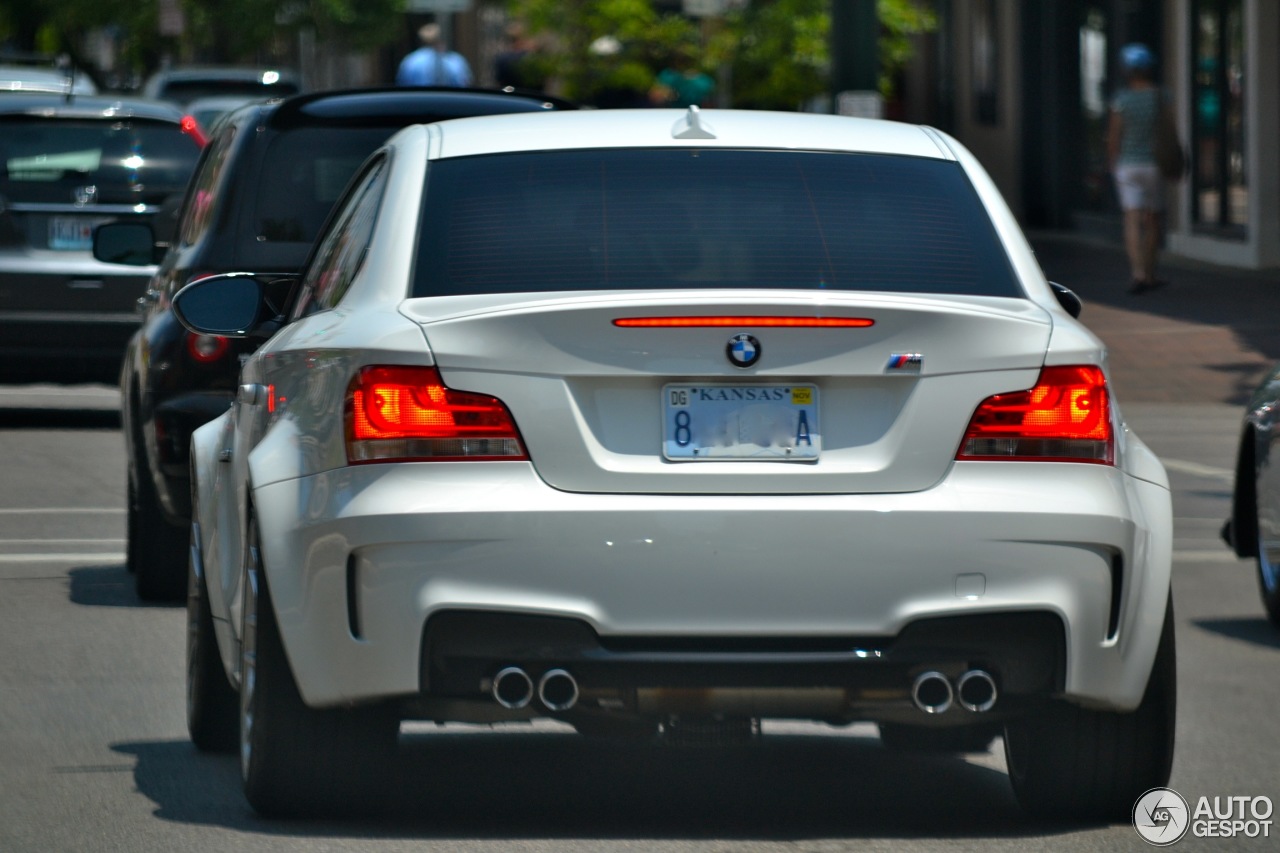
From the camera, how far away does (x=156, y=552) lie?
29.6 feet

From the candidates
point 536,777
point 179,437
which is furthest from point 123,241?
point 536,777

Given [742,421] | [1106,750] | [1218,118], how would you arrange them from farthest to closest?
[1218,118], [1106,750], [742,421]

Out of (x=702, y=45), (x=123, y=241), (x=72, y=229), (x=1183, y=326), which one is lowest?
(x=1183, y=326)

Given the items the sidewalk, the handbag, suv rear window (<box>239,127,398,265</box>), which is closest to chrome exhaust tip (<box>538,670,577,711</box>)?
suv rear window (<box>239,127,398,265</box>)

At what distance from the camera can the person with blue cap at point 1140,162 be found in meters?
21.4

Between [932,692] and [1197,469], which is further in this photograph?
[1197,469]

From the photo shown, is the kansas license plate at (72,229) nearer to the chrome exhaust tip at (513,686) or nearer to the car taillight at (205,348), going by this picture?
the car taillight at (205,348)

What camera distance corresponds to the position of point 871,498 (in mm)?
5098

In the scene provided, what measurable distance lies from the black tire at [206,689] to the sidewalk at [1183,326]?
32.8ft

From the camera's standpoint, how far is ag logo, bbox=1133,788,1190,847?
5492mm

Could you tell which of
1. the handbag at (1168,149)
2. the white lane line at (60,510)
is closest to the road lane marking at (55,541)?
the white lane line at (60,510)

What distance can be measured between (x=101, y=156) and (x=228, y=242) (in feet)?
21.0

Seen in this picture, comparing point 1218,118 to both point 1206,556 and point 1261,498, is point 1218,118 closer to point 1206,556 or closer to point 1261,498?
point 1206,556

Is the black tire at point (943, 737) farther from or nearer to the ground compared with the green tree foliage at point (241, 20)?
nearer to the ground
